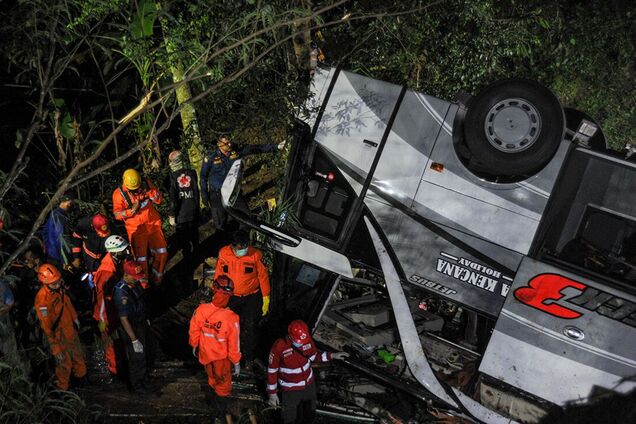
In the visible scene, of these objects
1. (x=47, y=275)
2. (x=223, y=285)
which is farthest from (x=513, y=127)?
(x=47, y=275)

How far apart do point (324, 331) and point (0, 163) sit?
649 cm

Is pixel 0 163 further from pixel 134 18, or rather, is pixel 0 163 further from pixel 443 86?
pixel 443 86

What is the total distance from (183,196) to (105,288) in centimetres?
221

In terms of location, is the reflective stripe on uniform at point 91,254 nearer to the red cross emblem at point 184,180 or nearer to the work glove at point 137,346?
the red cross emblem at point 184,180

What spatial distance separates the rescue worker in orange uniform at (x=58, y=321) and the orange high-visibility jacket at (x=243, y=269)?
61.4 inches

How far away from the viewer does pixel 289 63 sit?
8383 millimetres

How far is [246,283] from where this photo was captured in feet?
21.7

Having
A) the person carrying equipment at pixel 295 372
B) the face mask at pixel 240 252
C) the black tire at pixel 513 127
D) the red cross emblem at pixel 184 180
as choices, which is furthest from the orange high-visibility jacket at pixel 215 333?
the red cross emblem at pixel 184 180

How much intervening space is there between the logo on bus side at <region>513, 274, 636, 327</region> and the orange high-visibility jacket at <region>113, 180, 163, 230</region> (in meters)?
4.79

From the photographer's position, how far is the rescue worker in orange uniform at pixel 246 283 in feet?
21.3

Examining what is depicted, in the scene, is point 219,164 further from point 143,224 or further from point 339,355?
point 339,355

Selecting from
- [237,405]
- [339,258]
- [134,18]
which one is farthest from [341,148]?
[134,18]

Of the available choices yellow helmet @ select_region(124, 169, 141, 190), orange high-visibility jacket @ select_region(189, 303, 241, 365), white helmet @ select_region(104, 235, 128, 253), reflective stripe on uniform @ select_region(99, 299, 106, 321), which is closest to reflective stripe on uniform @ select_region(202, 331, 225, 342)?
orange high-visibility jacket @ select_region(189, 303, 241, 365)

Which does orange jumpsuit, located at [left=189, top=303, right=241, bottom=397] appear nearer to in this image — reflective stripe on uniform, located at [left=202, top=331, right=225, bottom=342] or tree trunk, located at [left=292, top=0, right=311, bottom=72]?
reflective stripe on uniform, located at [left=202, top=331, right=225, bottom=342]
